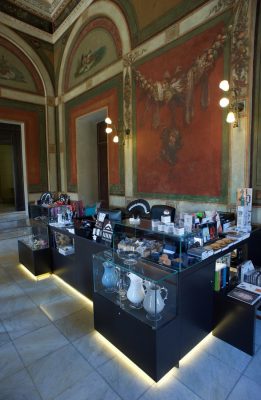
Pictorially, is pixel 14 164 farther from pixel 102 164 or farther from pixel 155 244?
pixel 155 244

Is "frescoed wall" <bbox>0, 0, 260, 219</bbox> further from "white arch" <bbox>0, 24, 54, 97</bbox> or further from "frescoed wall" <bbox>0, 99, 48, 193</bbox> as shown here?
"frescoed wall" <bbox>0, 99, 48, 193</bbox>

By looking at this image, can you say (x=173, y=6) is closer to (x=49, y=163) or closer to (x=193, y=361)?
(x=193, y=361)

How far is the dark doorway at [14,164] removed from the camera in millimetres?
7742

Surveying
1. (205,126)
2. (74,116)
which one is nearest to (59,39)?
(74,116)

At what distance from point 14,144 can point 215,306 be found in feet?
26.3

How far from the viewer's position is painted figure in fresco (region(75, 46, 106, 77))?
618cm

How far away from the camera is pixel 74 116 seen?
7.53 metres

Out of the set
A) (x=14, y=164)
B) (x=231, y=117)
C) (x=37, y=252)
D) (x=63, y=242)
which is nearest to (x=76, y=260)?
(x=63, y=242)

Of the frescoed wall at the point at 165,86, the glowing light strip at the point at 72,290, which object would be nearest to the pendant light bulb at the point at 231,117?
the frescoed wall at the point at 165,86

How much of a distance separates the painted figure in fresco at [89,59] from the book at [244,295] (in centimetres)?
641

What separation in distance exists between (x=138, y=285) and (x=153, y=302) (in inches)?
8.2

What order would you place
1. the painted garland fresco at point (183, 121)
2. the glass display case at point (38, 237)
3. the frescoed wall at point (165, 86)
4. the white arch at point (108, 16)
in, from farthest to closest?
the white arch at point (108, 16) → the painted garland fresco at point (183, 121) → the glass display case at point (38, 237) → the frescoed wall at point (165, 86)

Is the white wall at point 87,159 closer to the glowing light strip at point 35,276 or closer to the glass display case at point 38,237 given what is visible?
the glass display case at point 38,237

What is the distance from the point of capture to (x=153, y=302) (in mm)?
1750
